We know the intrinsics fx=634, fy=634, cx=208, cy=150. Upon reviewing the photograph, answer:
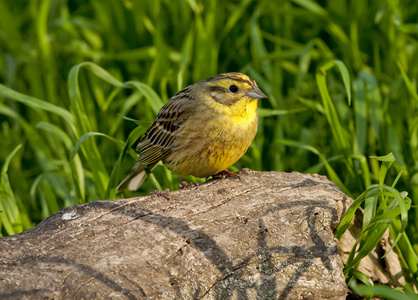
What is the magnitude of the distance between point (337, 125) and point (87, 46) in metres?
3.13

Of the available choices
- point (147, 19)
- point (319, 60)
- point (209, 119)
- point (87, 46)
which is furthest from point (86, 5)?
point (209, 119)

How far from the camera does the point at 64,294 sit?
2.60 metres

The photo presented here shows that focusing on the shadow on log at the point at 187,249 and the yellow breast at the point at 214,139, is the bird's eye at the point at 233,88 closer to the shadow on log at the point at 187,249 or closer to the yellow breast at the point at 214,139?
the yellow breast at the point at 214,139

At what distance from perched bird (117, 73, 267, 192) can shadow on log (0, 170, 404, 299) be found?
449mm

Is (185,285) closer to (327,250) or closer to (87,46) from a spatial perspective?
(327,250)

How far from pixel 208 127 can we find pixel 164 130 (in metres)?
0.50

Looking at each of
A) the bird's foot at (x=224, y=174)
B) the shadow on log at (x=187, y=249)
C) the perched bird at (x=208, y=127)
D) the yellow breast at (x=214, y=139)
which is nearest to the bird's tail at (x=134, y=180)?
the perched bird at (x=208, y=127)

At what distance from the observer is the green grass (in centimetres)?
426

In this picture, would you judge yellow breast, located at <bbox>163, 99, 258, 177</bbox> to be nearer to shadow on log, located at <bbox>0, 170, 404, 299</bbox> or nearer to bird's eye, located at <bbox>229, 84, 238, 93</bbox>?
bird's eye, located at <bbox>229, 84, 238, 93</bbox>

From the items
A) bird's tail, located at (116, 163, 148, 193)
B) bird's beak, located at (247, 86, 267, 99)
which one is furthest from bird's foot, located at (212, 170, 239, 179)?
bird's tail, located at (116, 163, 148, 193)

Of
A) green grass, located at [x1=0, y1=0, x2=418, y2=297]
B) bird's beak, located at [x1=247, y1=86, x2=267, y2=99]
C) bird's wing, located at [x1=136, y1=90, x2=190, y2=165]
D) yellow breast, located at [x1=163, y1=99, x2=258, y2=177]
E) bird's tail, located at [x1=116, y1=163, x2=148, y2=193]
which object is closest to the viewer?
yellow breast, located at [x1=163, y1=99, x2=258, y2=177]

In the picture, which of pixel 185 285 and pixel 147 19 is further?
pixel 147 19

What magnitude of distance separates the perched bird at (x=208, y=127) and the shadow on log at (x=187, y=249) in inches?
17.7

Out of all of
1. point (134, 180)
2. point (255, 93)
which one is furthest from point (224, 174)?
point (134, 180)
